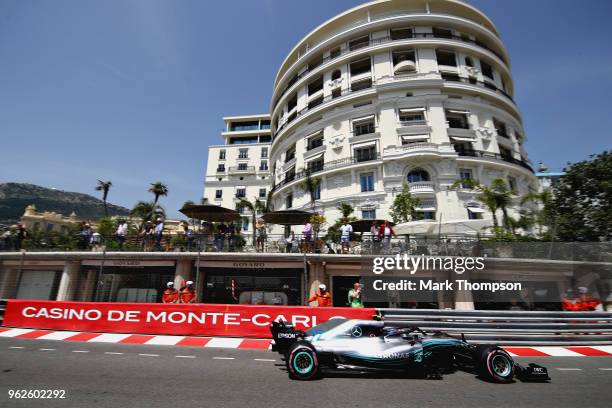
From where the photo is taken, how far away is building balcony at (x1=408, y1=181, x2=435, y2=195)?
2703cm

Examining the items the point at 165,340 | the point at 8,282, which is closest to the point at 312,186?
the point at 165,340

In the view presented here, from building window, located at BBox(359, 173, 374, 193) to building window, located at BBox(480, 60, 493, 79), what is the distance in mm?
19492

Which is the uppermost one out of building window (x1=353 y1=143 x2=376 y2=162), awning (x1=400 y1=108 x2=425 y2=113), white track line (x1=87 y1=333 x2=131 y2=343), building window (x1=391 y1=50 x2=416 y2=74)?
building window (x1=391 y1=50 x2=416 y2=74)

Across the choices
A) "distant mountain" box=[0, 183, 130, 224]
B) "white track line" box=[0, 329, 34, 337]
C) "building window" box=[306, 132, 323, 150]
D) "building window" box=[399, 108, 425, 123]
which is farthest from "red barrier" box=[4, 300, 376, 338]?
"distant mountain" box=[0, 183, 130, 224]

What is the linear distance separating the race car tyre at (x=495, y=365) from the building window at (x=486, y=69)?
3815cm

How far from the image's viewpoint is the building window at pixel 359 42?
113ft

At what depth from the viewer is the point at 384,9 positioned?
114 feet

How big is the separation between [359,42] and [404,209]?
22.4 meters

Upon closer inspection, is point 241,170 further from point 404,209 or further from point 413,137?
point 404,209

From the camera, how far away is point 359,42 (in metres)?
35.2

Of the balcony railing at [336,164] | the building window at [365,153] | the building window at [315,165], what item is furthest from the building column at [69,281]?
the building window at [365,153]

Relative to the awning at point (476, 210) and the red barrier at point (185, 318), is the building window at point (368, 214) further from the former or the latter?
the red barrier at point (185, 318)

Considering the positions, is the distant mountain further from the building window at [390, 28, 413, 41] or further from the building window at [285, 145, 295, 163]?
the building window at [390, 28, 413, 41]

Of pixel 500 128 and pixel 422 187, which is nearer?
pixel 422 187
